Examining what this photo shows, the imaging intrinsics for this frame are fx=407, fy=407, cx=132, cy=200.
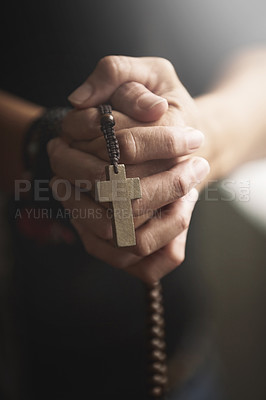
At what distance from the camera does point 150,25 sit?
451 millimetres

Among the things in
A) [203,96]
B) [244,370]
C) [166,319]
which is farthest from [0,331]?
[203,96]

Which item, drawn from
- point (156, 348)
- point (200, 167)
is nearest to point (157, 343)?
point (156, 348)

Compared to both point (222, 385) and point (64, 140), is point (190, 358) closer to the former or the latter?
point (222, 385)

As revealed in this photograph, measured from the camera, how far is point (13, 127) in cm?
54

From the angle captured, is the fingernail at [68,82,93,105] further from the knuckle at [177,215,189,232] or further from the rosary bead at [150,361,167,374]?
the rosary bead at [150,361,167,374]

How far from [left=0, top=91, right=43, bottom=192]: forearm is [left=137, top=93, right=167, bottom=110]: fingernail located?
0.18 m

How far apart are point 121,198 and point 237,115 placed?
0.65 ft

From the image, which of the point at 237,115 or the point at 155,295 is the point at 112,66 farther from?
the point at 155,295

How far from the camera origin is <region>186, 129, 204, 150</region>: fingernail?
1.26 feet

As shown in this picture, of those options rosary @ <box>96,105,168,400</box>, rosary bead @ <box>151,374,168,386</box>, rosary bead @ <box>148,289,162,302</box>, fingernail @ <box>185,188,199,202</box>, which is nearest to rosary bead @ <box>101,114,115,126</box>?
rosary @ <box>96,105,168,400</box>

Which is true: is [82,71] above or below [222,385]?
above

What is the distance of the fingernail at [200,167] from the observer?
1.29 ft

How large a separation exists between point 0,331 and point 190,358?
322mm

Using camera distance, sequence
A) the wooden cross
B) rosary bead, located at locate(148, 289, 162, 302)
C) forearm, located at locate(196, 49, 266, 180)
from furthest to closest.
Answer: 1. rosary bead, located at locate(148, 289, 162, 302)
2. forearm, located at locate(196, 49, 266, 180)
3. the wooden cross
